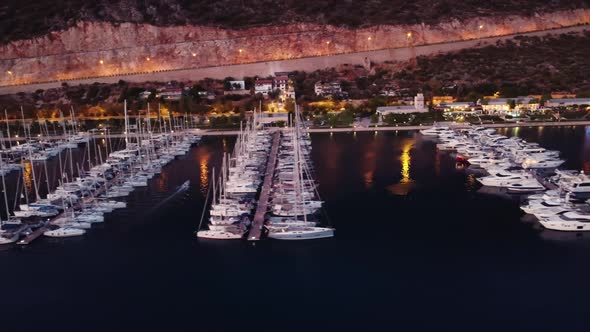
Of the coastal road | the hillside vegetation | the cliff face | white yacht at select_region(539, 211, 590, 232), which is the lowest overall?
white yacht at select_region(539, 211, 590, 232)

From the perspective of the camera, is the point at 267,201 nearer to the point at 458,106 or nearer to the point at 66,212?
the point at 66,212

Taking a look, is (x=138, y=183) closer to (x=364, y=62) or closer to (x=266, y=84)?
(x=266, y=84)

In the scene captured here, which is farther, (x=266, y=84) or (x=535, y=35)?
(x=535, y=35)

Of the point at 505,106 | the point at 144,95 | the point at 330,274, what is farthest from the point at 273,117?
the point at 330,274

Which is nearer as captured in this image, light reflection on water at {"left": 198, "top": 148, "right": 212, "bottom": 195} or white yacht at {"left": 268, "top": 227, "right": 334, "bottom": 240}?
white yacht at {"left": 268, "top": 227, "right": 334, "bottom": 240}

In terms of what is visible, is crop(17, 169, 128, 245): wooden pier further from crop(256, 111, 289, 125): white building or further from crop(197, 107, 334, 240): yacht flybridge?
crop(256, 111, 289, 125): white building

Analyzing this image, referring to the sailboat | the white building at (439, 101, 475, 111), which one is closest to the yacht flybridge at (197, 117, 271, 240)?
the sailboat

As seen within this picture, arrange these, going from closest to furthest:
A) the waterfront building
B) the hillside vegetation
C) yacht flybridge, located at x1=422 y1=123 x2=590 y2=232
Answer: yacht flybridge, located at x1=422 y1=123 x2=590 y2=232 → the waterfront building → the hillside vegetation

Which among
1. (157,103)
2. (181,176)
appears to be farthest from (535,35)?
(181,176)
